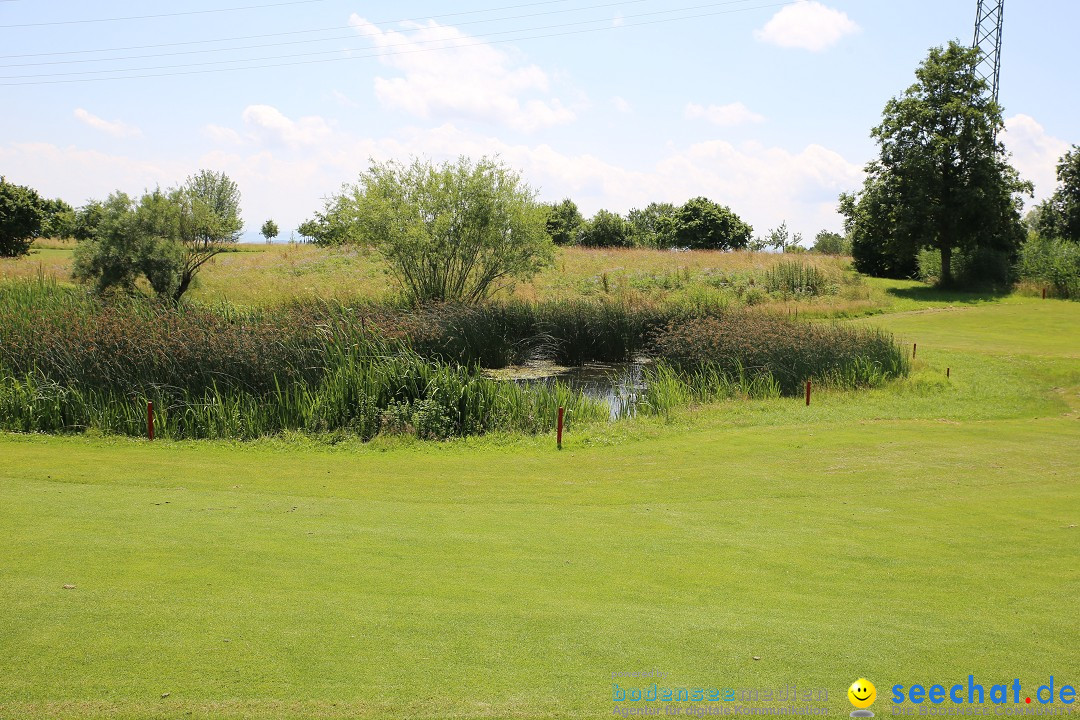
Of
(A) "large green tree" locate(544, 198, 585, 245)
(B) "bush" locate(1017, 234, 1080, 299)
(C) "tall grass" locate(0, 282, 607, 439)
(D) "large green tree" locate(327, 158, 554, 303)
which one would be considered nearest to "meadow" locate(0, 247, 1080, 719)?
(C) "tall grass" locate(0, 282, 607, 439)

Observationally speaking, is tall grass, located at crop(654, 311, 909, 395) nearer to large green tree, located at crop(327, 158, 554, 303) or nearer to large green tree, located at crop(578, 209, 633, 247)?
large green tree, located at crop(327, 158, 554, 303)

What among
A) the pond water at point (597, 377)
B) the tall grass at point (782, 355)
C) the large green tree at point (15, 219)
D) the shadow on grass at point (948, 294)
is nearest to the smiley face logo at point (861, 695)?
the pond water at point (597, 377)

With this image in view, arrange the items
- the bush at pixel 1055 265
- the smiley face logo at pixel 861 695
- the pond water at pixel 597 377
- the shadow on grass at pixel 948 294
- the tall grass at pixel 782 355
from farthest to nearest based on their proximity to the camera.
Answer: the bush at pixel 1055 265
the shadow on grass at pixel 948 294
the pond water at pixel 597 377
the tall grass at pixel 782 355
the smiley face logo at pixel 861 695

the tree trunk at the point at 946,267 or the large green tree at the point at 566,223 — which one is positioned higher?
the large green tree at the point at 566,223

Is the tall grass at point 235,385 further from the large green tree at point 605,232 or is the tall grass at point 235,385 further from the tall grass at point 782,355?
the large green tree at point 605,232

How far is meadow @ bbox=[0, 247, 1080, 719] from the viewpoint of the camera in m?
5.20

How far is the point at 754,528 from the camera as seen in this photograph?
378 inches

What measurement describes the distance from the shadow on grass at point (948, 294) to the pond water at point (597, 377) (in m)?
26.1

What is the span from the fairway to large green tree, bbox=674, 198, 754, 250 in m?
63.5

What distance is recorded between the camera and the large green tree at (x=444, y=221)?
34312 mm

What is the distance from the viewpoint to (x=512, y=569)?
7.60 metres

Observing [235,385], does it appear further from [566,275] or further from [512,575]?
[566,275]

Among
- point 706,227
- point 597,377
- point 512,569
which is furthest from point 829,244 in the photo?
point 512,569

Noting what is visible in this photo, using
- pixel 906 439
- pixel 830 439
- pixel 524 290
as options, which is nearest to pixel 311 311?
pixel 830 439
